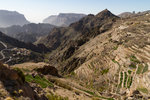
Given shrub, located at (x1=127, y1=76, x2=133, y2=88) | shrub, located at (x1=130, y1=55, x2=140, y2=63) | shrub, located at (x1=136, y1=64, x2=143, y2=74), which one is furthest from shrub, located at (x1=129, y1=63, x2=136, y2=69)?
shrub, located at (x1=127, y1=76, x2=133, y2=88)

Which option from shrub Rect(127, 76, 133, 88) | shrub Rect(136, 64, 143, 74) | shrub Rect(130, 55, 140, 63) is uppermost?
shrub Rect(130, 55, 140, 63)

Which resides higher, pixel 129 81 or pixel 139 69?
pixel 139 69

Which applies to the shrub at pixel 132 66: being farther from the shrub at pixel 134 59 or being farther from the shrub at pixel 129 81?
the shrub at pixel 129 81

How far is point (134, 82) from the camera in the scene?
94.2ft

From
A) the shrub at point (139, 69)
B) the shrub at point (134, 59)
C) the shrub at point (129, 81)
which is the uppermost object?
the shrub at point (134, 59)

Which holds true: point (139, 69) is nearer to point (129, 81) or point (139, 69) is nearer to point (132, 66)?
point (132, 66)

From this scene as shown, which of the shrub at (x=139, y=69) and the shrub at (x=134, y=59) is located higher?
the shrub at (x=134, y=59)

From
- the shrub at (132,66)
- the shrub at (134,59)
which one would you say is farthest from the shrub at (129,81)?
the shrub at (134,59)

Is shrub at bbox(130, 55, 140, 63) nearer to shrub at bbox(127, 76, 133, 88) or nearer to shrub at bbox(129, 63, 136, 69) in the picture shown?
shrub at bbox(129, 63, 136, 69)

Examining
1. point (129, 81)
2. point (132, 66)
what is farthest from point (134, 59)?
point (129, 81)

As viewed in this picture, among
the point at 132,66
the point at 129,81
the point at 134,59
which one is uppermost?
the point at 134,59

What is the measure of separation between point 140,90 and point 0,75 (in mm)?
23991

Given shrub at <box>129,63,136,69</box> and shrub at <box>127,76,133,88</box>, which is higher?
shrub at <box>129,63,136,69</box>

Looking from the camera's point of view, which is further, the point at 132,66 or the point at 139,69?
the point at 132,66
